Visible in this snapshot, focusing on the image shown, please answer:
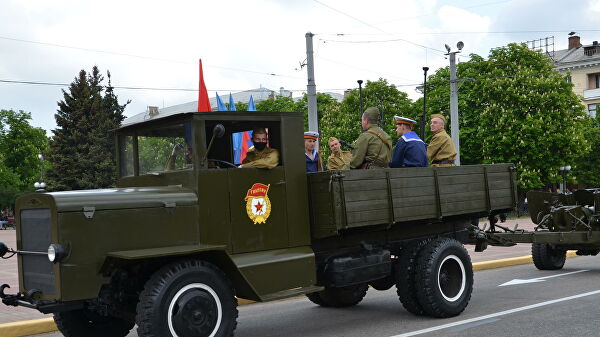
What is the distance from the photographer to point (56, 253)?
16.7 feet

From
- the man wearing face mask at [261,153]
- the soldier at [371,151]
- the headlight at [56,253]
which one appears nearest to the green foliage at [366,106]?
the soldier at [371,151]

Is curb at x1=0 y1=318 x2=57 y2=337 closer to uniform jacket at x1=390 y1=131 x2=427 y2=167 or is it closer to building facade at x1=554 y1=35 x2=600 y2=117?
uniform jacket at x1=390 y1=131 x2=427 y2=167

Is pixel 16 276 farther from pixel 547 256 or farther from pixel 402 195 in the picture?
pixel 547 256

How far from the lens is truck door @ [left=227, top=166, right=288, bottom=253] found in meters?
6.14

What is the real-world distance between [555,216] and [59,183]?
→ 4204cm

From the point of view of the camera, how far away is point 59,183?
46969mm

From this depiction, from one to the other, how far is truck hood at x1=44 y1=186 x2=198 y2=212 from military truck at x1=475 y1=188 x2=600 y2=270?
16.2 feet

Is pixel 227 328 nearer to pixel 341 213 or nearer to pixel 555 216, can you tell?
pixel 341 213

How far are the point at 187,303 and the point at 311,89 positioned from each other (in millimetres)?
12212

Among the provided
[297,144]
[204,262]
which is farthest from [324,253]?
[204,262]

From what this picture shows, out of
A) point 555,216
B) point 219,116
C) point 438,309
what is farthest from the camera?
point 555,216

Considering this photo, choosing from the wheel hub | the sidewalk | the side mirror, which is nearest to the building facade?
the sidewalk

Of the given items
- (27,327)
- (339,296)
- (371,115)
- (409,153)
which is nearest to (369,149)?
(371,115)

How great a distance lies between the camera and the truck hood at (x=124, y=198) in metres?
5.29
